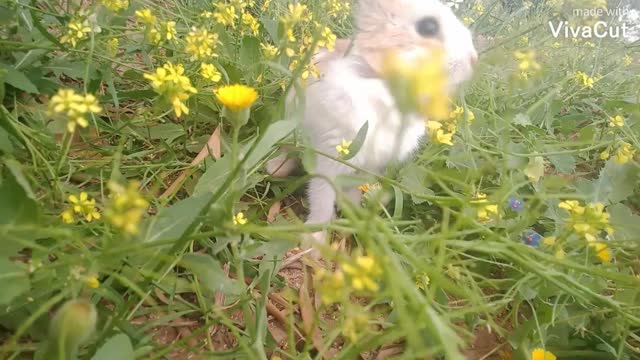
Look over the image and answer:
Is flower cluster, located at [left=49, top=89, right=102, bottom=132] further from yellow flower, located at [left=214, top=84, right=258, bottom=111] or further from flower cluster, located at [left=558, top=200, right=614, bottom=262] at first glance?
flower cluster, located at [left=558, top=200, right=614, bottom=262]

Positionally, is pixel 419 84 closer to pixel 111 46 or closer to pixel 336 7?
pixel 111 46

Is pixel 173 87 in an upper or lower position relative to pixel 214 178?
upper

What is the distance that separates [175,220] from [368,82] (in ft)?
2.36

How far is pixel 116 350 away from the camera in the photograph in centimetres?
62

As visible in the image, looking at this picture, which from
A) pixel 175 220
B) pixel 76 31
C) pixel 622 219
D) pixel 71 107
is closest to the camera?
pixel 71 107

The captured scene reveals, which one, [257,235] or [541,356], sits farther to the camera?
[257,235]

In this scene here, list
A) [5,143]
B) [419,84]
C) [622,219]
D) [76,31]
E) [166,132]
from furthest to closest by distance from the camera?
[166,132]
[622,219]
[76,31]
[5,143]
[419,84]

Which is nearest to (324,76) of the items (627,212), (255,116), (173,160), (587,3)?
(255,116)

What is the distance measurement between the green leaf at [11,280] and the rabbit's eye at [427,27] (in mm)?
1042

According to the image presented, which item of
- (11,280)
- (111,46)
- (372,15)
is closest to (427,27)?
(372,15)

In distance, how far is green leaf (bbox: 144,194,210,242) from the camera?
0.65 metres

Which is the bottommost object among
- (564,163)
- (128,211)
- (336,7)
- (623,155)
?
(564,163)

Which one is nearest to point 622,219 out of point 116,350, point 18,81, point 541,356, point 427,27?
point 541,356

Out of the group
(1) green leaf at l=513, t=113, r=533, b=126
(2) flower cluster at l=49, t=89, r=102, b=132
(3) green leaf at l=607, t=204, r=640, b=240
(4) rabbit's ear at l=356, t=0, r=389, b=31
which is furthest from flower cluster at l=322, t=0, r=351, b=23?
(2) flower cluster at l=49, t=89, r=102, b=132
